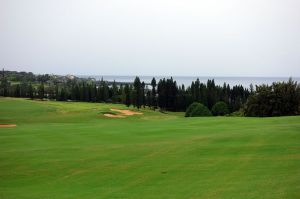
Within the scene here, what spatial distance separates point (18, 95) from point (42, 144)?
366 feet

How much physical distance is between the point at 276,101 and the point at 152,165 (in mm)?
44453

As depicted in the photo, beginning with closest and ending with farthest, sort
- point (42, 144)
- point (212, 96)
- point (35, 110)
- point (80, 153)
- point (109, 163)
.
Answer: point (109, 163), point (80, 153), point (42, 144), point (35, 110), point (212, 96)

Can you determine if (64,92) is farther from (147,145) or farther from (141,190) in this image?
(141,190)

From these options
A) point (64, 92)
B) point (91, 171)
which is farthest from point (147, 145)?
point (64, 92)

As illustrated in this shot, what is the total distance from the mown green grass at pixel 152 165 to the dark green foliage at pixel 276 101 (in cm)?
3248

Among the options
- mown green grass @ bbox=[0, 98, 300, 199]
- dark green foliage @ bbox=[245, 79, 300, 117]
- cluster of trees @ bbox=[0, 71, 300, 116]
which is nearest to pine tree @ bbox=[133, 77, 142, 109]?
cluster of trees @ bbox=[0, 71, 300, 116]

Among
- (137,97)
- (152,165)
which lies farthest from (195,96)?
(152,165)

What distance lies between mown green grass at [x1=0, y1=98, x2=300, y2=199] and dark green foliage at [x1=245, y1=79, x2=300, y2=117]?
32475mm

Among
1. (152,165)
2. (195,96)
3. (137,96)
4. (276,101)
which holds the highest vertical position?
(276,101)

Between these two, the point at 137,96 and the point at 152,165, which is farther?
the point at 137,96

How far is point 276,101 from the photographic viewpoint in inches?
2320

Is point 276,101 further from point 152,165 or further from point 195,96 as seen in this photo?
point 152,165

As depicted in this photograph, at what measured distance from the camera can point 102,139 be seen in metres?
27.8

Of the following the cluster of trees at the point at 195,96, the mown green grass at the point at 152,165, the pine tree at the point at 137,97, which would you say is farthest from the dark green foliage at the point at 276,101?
the pine tree at the point at 137,97
